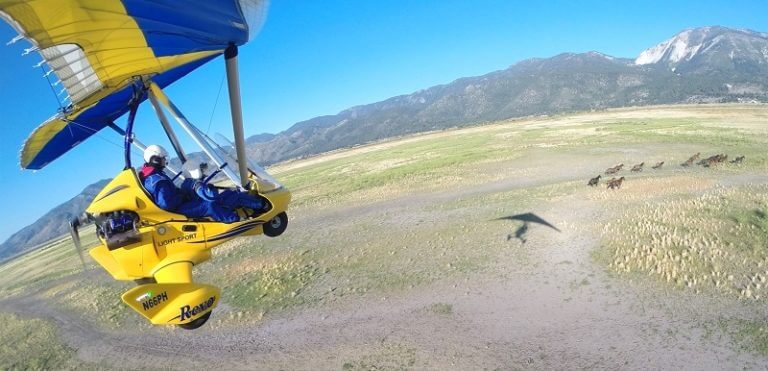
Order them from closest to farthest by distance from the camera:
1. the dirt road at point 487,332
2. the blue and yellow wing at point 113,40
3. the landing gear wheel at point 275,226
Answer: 1. the blue and yellow wing at point 113,40
2. the landing gear wheel at point 275,226
3. the dirt road at point 487,332

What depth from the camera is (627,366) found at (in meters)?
12.3

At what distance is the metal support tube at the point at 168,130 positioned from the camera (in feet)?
36.0

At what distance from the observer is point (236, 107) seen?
32.1 ft

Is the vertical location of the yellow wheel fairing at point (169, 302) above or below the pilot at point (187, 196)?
below

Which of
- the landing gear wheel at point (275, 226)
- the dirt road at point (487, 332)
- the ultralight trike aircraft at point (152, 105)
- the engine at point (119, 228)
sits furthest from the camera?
the dirt road at point (487, 332)

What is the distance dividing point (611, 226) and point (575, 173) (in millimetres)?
18619

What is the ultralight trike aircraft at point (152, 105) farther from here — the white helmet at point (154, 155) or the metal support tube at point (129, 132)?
the white helmet at point (154, 155)

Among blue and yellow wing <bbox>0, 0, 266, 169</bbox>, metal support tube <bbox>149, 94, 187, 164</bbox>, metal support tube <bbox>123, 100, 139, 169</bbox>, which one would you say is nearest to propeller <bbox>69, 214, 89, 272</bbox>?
metal support tube <bbox>123, 100, 139, 169</bbox>

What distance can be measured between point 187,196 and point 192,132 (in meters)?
1.60

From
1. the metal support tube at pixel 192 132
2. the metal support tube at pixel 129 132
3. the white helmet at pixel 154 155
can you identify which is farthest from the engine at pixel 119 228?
the metal support tube at pixel 192 132

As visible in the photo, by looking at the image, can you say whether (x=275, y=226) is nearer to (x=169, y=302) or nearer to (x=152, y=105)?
(x=169, y=302)

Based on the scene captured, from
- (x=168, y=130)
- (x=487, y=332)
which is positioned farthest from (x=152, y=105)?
(x=487, y=332)

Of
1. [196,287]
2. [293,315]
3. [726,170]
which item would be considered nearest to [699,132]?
[726,170]

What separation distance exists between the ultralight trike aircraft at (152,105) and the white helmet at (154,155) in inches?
18.2
